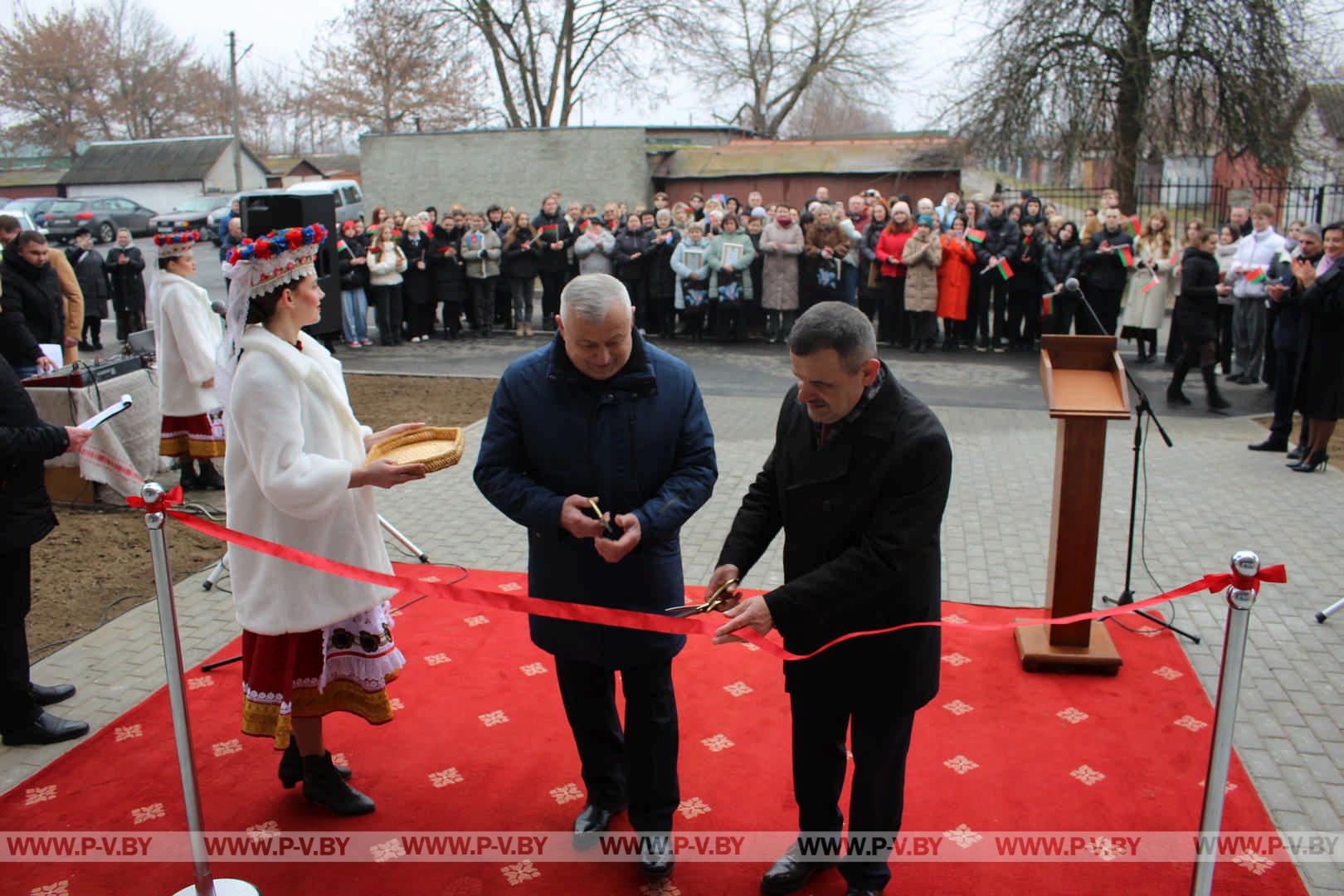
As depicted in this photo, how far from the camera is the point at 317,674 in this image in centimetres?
375

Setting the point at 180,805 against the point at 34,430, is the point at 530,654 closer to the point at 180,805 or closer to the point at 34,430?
the point at 180,805

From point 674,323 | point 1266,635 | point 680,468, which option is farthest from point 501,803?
point 674,323

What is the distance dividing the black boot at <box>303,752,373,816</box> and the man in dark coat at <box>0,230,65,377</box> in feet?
17.8

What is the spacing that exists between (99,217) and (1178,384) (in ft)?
117

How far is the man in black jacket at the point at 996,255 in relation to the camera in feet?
44.7

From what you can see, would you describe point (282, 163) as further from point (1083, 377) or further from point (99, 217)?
point (1083, 377)

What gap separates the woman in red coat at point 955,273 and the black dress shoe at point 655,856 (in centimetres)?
1141

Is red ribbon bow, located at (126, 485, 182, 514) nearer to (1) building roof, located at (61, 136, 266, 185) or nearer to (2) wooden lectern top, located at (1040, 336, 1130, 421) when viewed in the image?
(2) wooden lectern top, located at (1040, 336, 1130, 421)

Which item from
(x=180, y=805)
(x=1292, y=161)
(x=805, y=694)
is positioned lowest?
(x=180, y=805)

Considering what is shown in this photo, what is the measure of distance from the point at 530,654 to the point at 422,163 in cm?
1964

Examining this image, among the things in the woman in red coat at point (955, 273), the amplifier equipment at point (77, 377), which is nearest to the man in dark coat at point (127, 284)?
the amplifier equipment at point (77, 377)

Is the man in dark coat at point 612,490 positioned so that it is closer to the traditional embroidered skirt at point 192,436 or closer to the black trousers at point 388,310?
the traditional embroidered skirt at point 192,436

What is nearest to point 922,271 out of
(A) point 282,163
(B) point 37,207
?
(B) point 37,207

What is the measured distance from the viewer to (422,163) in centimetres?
2292
